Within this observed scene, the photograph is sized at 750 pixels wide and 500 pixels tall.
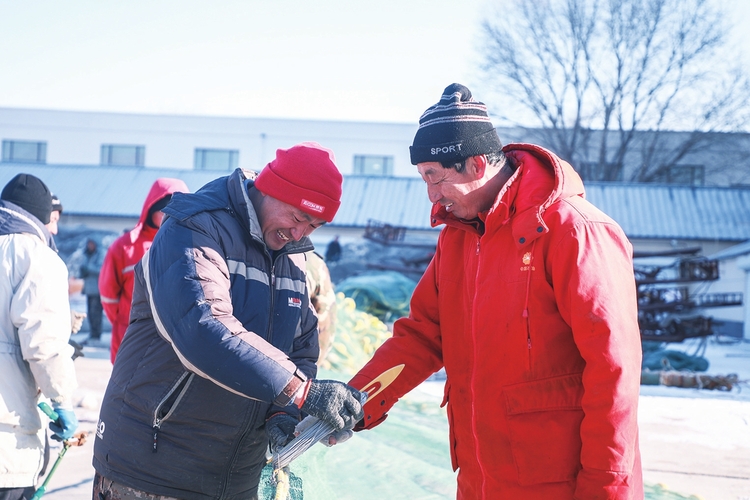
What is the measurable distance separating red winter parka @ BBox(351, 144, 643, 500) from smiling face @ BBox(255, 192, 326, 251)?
55 centimetres

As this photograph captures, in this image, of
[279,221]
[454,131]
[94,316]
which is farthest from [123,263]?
[94,316]

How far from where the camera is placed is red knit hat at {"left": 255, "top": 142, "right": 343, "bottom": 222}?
2.35 metres

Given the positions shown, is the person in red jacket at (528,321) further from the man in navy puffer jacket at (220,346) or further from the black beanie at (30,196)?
the black beanie at (30,196)

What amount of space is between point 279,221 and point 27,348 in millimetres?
1223

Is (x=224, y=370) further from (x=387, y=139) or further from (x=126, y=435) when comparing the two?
(x=387, y=139)

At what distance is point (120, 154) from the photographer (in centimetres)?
2952

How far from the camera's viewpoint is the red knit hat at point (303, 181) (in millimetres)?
2352

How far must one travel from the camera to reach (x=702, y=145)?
27.9m

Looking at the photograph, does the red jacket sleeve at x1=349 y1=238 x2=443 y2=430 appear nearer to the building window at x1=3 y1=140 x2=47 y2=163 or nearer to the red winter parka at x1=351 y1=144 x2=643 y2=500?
the red winter parka at x1=351 y1=144 x2=643 y2=500

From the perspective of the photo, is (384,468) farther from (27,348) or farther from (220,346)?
(220,346)

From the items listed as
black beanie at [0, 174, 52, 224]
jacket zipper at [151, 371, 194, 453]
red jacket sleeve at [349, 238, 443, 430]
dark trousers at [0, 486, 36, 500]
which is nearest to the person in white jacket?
dark trousers at [0, 486, 36, 500]

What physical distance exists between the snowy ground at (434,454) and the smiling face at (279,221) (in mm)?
1429

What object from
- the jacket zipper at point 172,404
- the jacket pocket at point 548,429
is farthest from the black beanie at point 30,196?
the jacket pocket at point 548,429

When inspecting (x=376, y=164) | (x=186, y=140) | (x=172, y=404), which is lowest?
(x=172, y=404)
